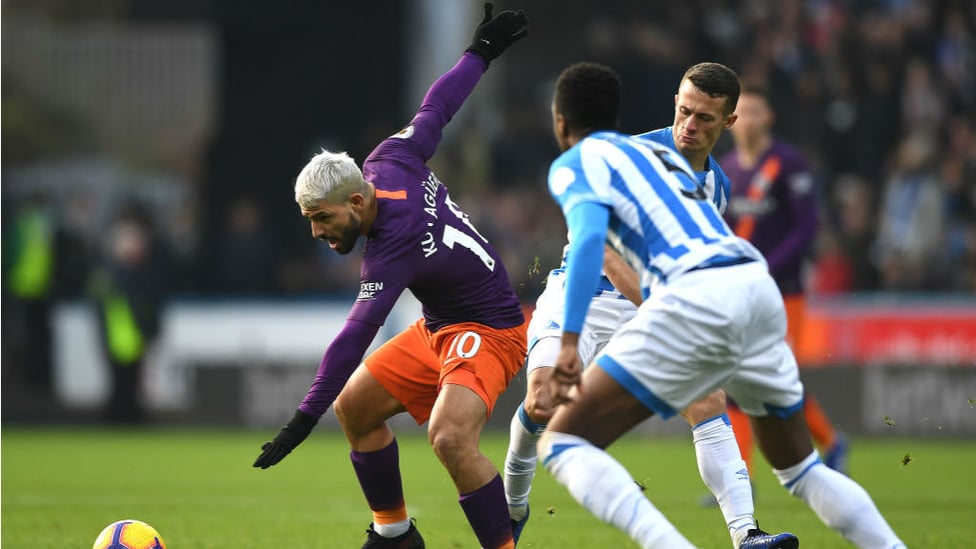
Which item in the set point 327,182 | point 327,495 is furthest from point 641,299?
point 327,495

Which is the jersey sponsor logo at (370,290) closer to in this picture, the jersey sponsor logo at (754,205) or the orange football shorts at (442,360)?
the orange football shorts at (442,360)

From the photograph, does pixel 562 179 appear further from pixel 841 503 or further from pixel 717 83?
pixel 841 503

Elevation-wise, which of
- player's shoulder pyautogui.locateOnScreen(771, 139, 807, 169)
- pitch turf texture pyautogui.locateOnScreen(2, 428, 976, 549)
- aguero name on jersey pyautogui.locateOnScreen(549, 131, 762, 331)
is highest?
aguero name on jersey pyautogui.locateOnScreen(549, 131, 762, 331)

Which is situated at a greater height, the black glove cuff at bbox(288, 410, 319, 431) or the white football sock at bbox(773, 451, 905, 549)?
the white football sock at bbox(773, 451, 905, 549)

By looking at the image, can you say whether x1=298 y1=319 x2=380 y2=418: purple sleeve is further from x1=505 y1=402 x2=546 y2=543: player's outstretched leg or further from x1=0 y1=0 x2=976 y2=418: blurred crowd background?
x1=0 y1=0 x2=976 y2=418: blurred crowd background

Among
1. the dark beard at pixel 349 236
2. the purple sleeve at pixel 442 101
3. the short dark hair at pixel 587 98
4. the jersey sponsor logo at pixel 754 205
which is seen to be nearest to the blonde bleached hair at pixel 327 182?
the dark beard at pixel 349 236

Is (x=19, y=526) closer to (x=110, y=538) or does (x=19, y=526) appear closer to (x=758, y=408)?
(x=110, y=538)

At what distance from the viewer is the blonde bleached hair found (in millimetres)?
6066

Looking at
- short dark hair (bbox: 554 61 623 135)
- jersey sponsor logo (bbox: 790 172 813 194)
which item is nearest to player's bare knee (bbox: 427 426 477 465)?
short dark hair (bbox: 554 61 623 135)

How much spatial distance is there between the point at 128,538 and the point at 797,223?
5.15 metres

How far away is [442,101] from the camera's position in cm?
700

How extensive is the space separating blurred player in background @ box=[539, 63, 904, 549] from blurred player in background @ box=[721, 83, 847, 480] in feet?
14.3

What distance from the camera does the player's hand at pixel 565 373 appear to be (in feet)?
16.9

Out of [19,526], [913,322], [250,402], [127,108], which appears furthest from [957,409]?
[127,108]
